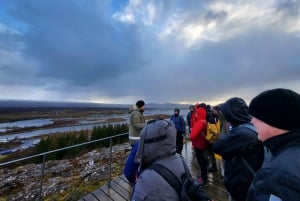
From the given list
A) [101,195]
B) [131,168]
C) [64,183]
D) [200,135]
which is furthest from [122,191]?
[64,183]

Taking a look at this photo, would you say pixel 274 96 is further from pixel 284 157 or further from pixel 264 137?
pixel 284 157

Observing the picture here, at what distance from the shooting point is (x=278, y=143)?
1.24 m

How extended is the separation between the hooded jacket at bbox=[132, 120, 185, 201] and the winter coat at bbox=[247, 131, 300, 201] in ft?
1.82

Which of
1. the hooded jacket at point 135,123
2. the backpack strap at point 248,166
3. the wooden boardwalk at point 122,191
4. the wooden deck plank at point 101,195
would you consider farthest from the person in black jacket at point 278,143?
the wooden deck plank at point 101,195

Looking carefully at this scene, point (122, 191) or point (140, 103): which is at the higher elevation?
point (140, 103)

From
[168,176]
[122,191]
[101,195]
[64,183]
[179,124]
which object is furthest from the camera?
[64,183]

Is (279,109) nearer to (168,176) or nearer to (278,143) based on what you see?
(278,143)

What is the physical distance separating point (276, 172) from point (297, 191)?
11 cm

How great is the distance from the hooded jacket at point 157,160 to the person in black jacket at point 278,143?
54cm

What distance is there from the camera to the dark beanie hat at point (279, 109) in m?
1.23

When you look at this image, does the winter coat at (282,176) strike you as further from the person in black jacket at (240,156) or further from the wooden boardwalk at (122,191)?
the wooden boardwalk at (122,191)

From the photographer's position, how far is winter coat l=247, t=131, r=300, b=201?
1.01 meters

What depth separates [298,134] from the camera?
1.21 metres

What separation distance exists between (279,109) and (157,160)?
2.95 ft
